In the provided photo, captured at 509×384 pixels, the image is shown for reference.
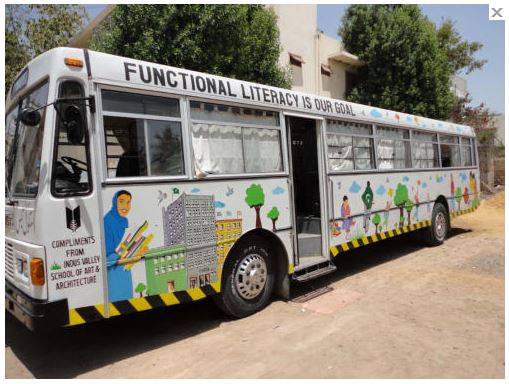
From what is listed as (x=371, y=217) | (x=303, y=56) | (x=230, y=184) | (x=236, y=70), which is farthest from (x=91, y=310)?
(x=303, y=56)

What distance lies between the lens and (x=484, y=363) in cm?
369

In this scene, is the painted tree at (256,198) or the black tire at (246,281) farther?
the painted tree at (256,198)

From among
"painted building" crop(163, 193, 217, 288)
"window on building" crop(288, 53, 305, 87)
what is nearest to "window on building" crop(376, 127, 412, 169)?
"painted building" crop(163, 193, 217, 288)

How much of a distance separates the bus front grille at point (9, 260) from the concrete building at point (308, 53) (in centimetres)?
1090

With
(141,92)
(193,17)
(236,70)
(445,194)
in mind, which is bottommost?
(445,194)

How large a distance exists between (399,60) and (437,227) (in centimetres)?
899

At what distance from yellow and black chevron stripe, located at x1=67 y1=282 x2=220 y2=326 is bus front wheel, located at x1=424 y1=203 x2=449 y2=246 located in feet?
20.1

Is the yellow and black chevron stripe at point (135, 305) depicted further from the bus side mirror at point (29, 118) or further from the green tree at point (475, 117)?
the green tree at point (475, 117)

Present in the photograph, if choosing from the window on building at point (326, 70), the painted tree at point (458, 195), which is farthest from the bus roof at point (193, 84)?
the window on building at point (326, 70)

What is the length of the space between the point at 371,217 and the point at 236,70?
5283 millimetres

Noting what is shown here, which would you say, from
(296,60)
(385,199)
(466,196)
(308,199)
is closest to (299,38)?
(296,60)

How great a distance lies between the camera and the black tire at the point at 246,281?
189 inches

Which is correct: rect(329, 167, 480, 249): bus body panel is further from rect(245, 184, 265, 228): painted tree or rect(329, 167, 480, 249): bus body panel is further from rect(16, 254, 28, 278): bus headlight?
rect(16, 254, 28, 278): bus headlight

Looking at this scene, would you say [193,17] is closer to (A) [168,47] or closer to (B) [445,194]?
(A) [168,47]
